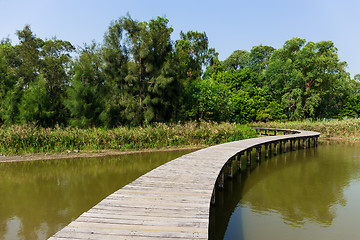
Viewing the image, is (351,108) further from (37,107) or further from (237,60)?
(37,107)

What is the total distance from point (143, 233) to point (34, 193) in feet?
18.3

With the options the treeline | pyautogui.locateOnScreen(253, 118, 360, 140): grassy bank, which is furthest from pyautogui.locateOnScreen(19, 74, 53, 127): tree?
pyautogui.locateOnScreen(253, 118, 360, 140): grassy bank

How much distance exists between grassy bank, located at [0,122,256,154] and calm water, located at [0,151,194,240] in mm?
1919

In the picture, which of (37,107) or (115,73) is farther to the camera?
(115,73)

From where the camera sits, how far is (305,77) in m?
35.7

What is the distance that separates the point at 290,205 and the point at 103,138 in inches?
420

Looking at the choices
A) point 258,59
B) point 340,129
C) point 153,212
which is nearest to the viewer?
point 153,212

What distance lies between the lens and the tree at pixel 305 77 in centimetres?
3484

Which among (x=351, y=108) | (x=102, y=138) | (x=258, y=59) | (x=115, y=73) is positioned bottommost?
(x=102, y=138)

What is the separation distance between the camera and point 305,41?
121 feet

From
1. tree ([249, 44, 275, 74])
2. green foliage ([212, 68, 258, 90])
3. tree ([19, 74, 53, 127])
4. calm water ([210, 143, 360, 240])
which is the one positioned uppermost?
tree ([249, 44, 275, 74])

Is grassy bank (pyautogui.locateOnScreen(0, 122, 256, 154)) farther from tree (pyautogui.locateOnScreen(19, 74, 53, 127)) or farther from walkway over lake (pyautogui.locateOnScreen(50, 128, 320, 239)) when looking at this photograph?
walkway over lake (pyautogui.locateOnScreen(50, 128, 320, 239))

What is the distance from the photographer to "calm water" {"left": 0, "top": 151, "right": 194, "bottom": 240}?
5.02 metres

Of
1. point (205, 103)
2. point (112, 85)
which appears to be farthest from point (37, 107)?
point (205, 103)
